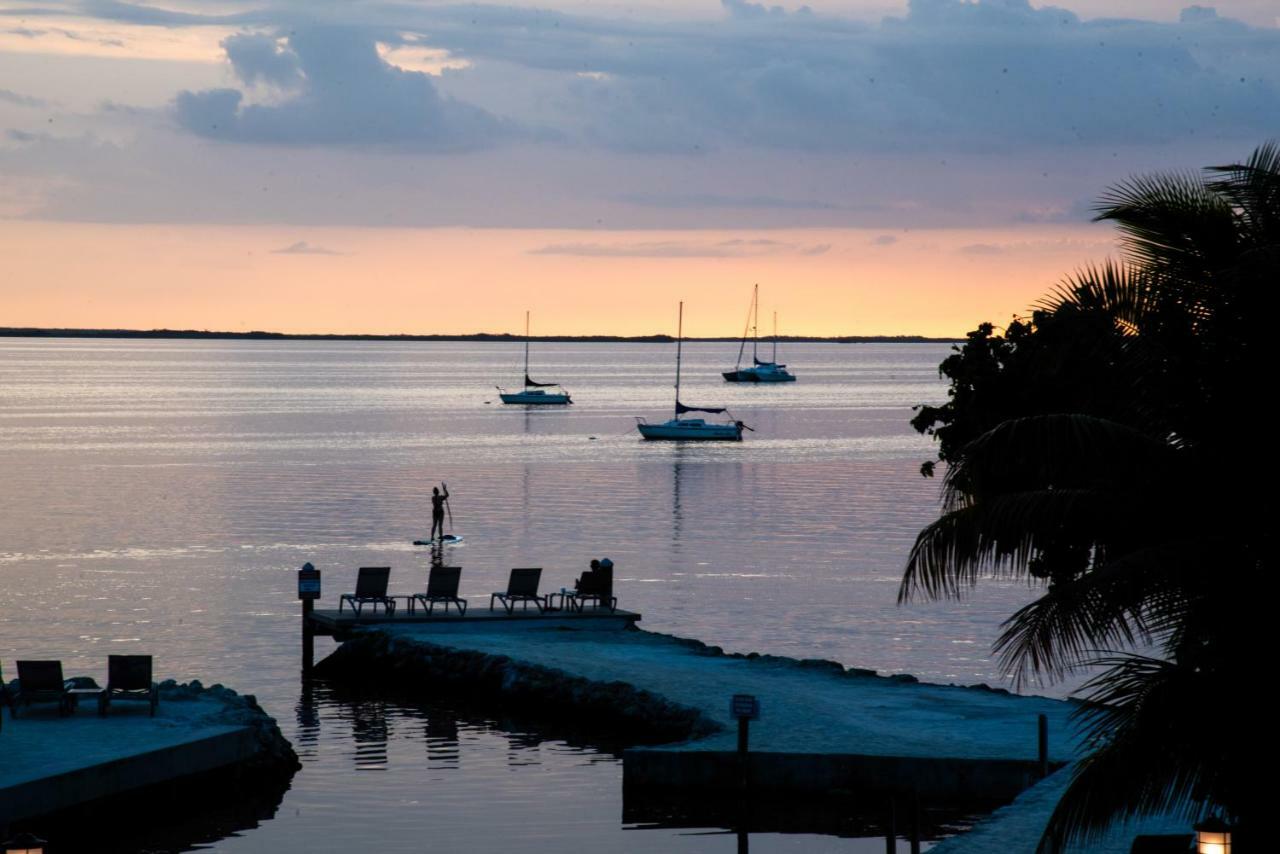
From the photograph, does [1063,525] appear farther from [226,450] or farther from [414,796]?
[226,450]

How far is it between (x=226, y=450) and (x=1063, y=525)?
99.7m

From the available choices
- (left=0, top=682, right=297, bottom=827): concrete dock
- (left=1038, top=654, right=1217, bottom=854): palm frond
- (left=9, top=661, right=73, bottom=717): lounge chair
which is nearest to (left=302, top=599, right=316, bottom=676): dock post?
(left=0, top=682, right=297, bottom=827): concrete dock

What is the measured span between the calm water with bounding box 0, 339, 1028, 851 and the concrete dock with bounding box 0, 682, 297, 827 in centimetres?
105

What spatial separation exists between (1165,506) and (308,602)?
22408mm

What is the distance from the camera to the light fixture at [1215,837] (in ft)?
44.0

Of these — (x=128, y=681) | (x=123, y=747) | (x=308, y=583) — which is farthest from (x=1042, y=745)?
(x=308, y=583)

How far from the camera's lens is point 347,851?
21266 mm

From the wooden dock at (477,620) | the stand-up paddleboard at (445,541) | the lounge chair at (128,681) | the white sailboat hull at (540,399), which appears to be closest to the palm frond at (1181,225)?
the lounge chair at (128,681)

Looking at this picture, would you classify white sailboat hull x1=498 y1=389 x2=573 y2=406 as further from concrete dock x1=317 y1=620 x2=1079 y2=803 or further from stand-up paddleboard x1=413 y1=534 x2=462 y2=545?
concrete dock x1=317 y1=620 x2=1079 y2=803

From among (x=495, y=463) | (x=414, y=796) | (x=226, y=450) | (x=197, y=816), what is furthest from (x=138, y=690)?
(x=226, y=450)

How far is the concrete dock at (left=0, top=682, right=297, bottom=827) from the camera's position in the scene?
19766mm

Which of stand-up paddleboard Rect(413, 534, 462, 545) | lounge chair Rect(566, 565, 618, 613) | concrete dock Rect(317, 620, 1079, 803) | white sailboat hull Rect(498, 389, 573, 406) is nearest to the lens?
concrete dock Rect(317, 620, 1079, 803)

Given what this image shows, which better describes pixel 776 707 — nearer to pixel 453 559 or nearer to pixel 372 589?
pixel 372 589

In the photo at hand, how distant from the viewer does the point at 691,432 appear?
123375 mm
